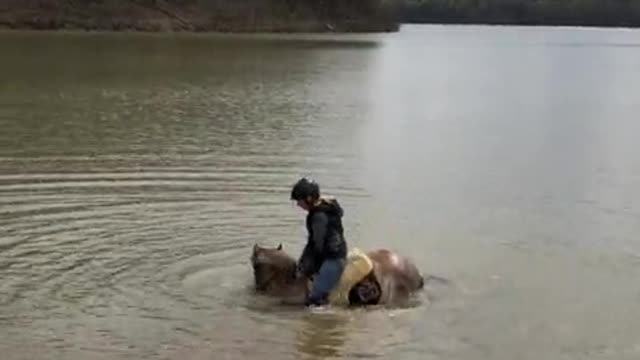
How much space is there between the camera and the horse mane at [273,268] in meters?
13.3

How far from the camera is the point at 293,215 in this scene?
59.9 feet

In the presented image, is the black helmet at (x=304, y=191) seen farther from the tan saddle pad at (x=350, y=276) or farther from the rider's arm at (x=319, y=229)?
the tan saddle pad at (x=350, y=276)

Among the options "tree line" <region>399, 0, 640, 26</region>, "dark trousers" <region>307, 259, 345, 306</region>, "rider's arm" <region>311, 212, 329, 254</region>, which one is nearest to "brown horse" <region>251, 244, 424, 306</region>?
"dark trousers" <region>307, 259, 345, 306</region>

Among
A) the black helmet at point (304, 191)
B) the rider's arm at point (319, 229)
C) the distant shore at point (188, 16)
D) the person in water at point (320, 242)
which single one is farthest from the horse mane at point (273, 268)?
the distant shore at point (188, 16)

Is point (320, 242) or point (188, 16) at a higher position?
point (188, 16)

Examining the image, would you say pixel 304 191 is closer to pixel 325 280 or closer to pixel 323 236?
pixel 323 236

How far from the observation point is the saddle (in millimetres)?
12750

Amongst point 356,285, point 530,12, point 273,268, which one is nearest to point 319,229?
point 356,285

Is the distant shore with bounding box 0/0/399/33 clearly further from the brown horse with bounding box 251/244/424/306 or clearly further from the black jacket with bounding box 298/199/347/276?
the black jacket with bounding box 298/199/347/276

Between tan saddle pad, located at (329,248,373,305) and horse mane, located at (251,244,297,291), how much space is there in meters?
0.67

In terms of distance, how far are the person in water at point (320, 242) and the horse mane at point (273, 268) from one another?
0.83 ft

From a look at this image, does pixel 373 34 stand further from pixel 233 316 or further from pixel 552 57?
pixel 233 316

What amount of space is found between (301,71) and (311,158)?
29633 millimetres

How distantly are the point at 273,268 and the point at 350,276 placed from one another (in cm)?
103
